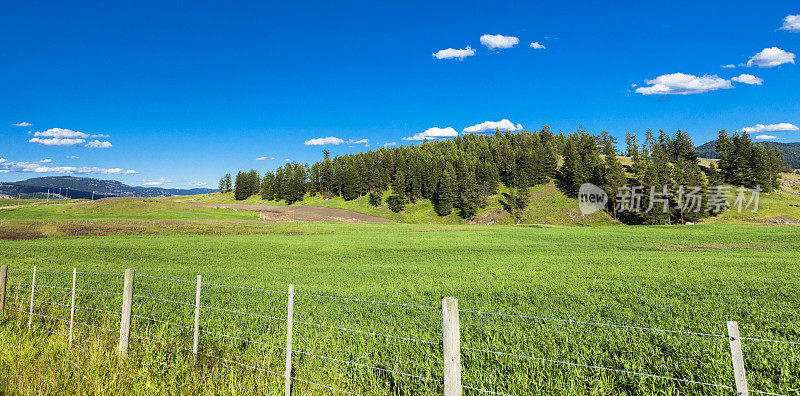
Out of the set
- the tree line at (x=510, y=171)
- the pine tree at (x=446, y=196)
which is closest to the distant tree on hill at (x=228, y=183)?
the tree line at (x=510, y=171)

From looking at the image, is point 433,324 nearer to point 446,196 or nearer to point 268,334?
point 268,334

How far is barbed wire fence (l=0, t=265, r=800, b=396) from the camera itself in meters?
4.89

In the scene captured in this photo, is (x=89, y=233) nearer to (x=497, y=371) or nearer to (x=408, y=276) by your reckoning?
(x=408, y=276)

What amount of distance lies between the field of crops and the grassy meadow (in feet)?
0.18

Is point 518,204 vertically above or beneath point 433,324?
above

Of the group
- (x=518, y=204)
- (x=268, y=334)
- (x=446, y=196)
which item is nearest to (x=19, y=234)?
(x=268, y=334)

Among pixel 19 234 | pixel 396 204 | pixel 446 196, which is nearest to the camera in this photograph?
pixel 19 234

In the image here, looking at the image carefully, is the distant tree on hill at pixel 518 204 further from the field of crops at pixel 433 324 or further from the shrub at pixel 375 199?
the field of crops at pixel 433 324

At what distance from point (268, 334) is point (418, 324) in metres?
4.55

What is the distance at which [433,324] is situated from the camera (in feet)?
36.4

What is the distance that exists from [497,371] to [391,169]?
134240 millimetres

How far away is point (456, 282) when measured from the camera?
757 inches

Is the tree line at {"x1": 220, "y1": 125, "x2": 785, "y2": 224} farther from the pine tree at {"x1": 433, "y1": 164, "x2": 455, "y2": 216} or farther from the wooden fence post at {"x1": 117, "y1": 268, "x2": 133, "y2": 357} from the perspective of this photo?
the wooden fence post at {"x1": 117, "y1": 268, "x2": 133, "y2": 357}

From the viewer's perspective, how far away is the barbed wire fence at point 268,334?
16.0 ft
